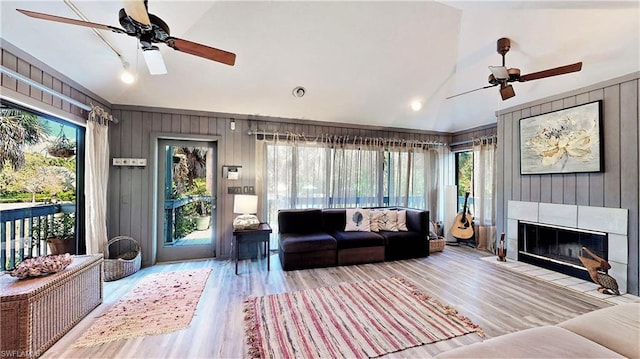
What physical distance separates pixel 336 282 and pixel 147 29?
3208 mm

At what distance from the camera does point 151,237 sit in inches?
156

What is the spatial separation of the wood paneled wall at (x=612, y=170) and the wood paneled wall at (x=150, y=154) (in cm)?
410

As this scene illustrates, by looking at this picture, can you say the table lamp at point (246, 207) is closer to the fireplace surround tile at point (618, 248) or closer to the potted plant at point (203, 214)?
the potted plant at point (203, 214)

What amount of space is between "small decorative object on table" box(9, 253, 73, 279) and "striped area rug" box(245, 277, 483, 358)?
5.42 feet

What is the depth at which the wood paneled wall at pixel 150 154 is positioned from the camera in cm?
385

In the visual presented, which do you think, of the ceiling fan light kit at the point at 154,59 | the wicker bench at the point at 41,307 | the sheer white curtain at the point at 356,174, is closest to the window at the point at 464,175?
the sheer white curtain at the point at 356,174

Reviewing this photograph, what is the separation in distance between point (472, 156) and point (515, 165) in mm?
1246

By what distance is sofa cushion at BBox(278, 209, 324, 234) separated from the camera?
434 centimetres

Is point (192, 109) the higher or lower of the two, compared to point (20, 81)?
higher

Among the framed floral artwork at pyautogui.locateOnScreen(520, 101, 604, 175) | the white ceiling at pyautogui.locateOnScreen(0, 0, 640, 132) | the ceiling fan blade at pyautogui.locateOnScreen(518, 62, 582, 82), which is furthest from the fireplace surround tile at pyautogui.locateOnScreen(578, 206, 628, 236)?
the ceiling fan blade at pyautogui.locateOnScreen(518, 62, 582, 82)

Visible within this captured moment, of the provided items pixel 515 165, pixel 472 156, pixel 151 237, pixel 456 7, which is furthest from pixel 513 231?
pixel 151 237

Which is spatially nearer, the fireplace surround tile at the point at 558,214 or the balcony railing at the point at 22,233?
the balcony railing at the point at 22,233

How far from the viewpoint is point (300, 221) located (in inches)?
174

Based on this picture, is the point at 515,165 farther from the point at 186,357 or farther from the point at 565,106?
the point at 186,357
